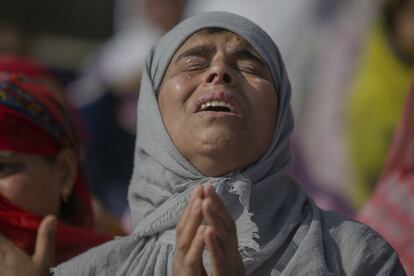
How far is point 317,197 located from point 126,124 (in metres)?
1.79

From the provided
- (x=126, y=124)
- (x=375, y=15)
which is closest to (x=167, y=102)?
(x=375, y=15)

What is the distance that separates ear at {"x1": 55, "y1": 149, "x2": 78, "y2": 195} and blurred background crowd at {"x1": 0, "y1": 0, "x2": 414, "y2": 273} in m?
0.61

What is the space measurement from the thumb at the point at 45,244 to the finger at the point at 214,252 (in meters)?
0.91

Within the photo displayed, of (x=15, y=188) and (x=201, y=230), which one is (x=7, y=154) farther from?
(x=201, y=230)

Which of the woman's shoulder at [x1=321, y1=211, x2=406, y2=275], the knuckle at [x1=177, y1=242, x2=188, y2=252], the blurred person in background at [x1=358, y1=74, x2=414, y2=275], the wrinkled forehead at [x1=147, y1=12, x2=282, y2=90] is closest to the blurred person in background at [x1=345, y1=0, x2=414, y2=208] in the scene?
the blurred person in background at [x1=358, y1=74, x2=414, y2=275]

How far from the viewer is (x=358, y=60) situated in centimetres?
749

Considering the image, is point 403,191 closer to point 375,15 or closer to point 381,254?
point 381,254

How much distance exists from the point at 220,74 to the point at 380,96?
3077mm

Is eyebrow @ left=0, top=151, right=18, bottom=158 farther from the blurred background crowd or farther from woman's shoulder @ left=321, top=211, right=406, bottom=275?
woman's shoulder @ left=321, top=211, right=406, bottom=275

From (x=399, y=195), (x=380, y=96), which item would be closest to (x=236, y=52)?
(x=399, y=195)

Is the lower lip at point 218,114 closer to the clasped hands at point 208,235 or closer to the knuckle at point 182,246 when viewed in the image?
the clasped hands at point 208,235

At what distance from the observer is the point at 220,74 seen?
401 centimetres

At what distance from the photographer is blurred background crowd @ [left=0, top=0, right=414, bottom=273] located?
6382 millimetres

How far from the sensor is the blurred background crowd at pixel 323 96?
20.9 ft
